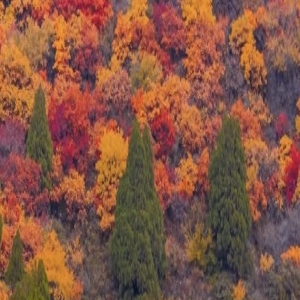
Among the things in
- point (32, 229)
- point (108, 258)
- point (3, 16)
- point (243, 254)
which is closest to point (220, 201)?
point (243, 254)

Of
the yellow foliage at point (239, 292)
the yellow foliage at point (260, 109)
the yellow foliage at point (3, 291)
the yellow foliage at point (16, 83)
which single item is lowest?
the yellow foliage at point (239, 292)

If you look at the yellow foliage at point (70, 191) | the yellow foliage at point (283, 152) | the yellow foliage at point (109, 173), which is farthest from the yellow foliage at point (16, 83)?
the yellow foliage at point (283, 152)

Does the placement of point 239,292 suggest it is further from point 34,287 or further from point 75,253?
point 34,287

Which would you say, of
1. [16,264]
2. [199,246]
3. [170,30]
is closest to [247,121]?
[170,30]

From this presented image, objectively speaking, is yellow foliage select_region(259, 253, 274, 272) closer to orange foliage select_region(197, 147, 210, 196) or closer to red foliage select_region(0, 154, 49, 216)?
orange foliage select_region(197, 147, 210, 196)

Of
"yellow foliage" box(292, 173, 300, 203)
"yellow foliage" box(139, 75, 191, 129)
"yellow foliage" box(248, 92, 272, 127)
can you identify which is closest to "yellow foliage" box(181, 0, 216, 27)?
"yellow foliage" box(139, 75, 191, 129)

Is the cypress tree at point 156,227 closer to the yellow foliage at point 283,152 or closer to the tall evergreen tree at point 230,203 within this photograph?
the tall evergreen tree at point 230,203
